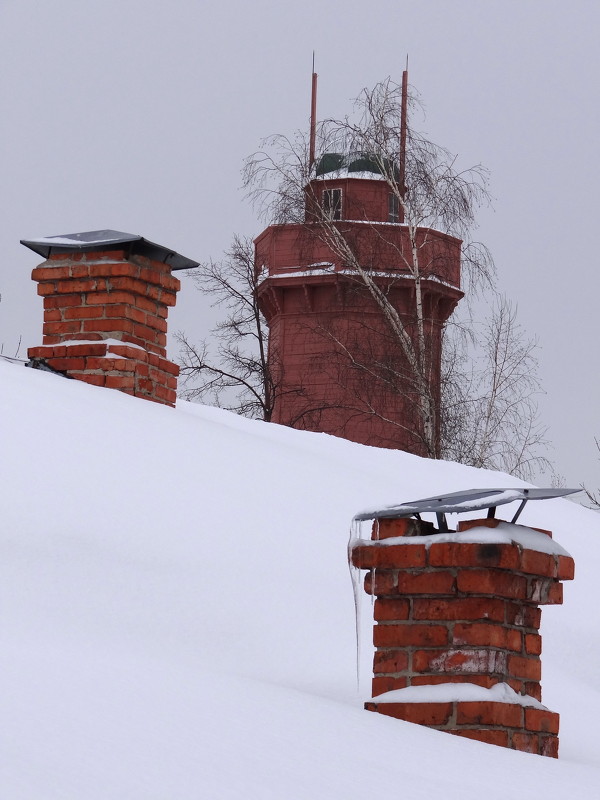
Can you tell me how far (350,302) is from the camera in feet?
54.7

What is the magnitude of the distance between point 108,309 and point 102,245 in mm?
311

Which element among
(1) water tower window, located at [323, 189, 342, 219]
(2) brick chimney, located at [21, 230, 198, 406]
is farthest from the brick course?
(1) water tower window, located at [323, 189, 342, 219]

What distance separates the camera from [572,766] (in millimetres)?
2709

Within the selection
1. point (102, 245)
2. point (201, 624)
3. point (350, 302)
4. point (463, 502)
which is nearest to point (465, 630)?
point (463, 502)

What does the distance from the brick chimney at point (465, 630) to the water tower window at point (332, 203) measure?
40.9 ft

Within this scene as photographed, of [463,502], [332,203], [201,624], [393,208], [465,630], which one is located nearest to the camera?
[465,630]

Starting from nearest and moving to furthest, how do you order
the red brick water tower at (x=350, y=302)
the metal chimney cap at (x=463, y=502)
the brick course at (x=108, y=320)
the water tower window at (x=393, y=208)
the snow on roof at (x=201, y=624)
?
the snow on roof at (x=201, y=624), the metal chimney cap at (x=463, y=502), the brick course at (x=108, y=320), the red brick water tower at (x=350, y=302), the water tower window at (x=393, y=208)

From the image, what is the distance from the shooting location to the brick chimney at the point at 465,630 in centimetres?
286

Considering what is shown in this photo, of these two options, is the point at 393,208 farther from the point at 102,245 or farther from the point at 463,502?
the point at 463,502

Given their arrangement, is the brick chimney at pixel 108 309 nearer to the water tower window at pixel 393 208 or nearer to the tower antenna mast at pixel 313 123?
the tower antenna mast at pixel 313 123

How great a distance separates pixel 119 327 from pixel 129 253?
0.38 m

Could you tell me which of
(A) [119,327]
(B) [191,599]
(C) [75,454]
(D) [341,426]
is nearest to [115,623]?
(B) [191,599]

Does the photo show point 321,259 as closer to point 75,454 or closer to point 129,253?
point 129,253

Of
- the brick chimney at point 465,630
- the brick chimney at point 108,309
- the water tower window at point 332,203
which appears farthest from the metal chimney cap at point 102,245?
the water tower window at point 332,203
